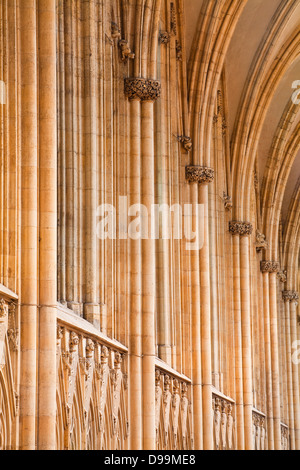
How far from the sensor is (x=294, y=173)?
33375 millimetres

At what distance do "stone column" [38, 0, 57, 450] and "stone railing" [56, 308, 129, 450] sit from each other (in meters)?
0.78

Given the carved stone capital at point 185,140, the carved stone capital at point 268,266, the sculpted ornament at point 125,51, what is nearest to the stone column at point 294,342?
the carved stone capital at point 268,266

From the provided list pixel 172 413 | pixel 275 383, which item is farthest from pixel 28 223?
pixel 275 383

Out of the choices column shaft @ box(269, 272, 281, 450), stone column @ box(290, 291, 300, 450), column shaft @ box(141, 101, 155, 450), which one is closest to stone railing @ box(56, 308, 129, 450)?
column shaft @ box(141, 101, 155, 450)

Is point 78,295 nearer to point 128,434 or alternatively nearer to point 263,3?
point 128,434

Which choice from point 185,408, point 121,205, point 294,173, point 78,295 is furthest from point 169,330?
point 294,173

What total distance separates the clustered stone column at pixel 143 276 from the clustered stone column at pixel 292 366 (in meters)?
18.2

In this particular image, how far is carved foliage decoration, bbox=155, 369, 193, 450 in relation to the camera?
644 inches

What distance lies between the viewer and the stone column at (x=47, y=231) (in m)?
10.4

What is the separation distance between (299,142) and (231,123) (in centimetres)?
570

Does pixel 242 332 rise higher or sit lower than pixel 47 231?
higher

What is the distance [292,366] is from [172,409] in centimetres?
1692

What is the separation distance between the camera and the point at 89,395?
12672mm

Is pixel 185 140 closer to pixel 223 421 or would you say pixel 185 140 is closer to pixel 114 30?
pixel 114 30
